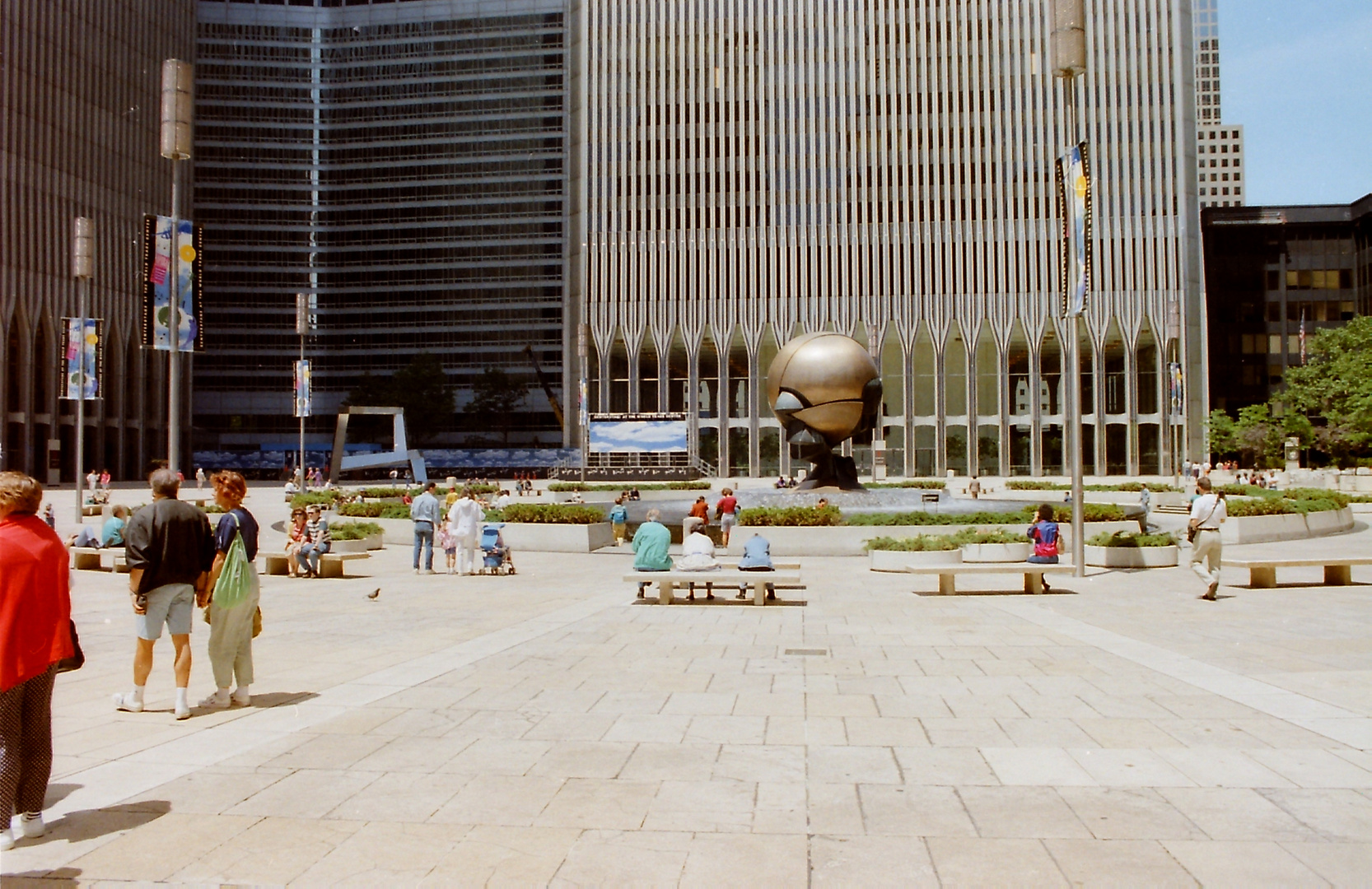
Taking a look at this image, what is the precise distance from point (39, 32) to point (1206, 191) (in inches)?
6444

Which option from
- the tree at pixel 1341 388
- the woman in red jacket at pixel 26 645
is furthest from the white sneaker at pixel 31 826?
the tree at pixel 1341 388

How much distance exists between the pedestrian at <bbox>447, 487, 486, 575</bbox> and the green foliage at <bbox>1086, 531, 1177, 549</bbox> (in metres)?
11.8

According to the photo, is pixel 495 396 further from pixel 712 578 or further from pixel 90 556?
pixel 712 578

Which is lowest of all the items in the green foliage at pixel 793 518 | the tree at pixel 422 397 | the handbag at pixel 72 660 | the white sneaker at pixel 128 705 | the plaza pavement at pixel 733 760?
the plaza pavement at pixel 733 760

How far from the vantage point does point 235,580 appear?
771cm

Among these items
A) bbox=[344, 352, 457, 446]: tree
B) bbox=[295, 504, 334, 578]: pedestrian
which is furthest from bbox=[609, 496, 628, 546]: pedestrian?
bbox=[344, 352, 457, 446]: tree

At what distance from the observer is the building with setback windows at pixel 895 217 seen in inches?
3034

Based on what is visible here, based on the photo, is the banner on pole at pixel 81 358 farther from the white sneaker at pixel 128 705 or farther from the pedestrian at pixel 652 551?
the white sneaker at pixel 128 705

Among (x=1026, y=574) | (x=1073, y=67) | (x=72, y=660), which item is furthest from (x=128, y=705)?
(x=1073, y=67)

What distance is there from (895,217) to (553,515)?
6128 cm

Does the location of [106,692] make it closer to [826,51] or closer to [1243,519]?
[1243,519]

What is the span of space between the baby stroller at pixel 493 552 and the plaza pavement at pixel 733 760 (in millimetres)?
7177

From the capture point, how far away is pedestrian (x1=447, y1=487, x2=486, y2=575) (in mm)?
18922

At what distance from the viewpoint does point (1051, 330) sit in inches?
3046
